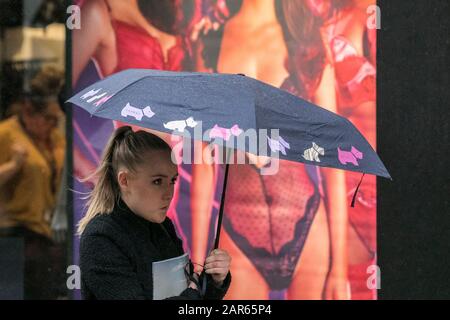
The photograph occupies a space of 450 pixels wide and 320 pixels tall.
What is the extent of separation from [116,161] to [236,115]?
0.63 metres

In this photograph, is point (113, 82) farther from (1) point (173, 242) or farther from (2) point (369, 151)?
(2) point (369, 151)

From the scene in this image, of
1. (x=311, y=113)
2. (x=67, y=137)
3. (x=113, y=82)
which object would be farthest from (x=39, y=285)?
(x=311, y=113)

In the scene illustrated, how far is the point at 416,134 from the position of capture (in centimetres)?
570

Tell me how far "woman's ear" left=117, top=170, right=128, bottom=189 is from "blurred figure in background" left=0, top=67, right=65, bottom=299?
266 cm

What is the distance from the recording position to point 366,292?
574 centimetres

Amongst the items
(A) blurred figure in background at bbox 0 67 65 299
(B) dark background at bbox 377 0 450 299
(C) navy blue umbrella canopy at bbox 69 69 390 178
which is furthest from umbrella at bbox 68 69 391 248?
(B) dark background at bbox 377 0 450 299

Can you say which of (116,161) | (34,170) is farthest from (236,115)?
(34,170)

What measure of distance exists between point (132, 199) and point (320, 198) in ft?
9.44

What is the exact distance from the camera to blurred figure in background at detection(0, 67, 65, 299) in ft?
18.1

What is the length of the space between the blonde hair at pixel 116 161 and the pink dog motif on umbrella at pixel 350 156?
0.69 m

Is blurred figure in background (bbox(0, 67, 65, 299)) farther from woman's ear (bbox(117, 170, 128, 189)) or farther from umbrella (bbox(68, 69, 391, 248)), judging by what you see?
woman's ear (bbox(117, 170, 128, 189))

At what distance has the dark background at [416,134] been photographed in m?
5.68

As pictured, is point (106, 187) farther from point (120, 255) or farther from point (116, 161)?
point (120, 255)

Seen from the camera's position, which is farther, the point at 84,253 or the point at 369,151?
the point at 369,151
